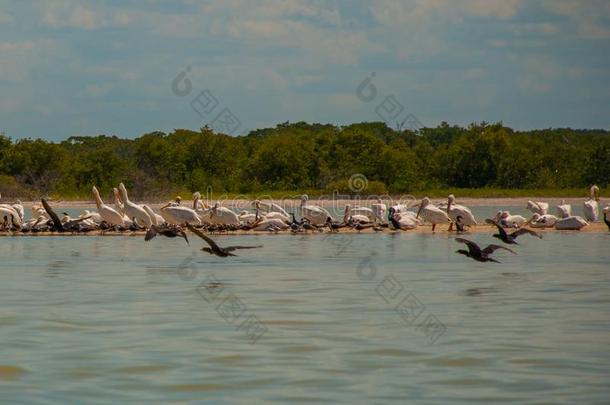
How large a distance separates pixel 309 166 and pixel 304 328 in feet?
128

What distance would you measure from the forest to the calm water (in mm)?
28567

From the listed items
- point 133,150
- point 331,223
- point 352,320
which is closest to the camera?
point 352,320

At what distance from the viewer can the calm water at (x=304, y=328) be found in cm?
982

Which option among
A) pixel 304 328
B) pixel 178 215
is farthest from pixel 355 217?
pixel 304 328

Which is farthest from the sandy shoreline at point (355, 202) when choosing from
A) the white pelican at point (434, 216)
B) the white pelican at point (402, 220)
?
the white pelican at point (434, 216)

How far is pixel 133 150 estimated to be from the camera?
5925 cm

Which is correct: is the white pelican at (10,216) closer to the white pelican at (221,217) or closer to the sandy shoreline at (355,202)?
the white pelican at (221,217)

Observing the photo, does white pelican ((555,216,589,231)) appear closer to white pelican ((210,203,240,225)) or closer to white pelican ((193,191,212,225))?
white pelican ((210,203,240,225))

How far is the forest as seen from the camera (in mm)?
49938

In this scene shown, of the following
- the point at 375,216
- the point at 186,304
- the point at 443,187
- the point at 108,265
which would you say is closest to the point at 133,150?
the point at 443,187

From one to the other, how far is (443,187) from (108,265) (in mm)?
33605

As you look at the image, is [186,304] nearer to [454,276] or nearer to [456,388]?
[454,276]

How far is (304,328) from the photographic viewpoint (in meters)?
12.8

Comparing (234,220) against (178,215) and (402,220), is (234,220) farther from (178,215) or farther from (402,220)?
(402,220)
